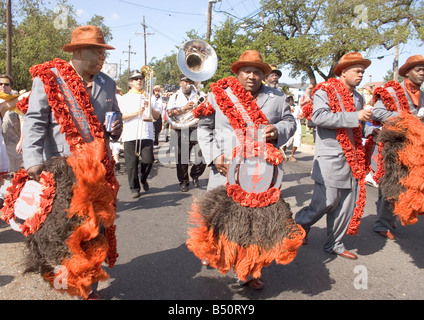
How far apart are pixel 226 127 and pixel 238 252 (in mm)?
1177

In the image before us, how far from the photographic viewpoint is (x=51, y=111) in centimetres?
294

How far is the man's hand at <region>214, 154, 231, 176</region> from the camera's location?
329cm

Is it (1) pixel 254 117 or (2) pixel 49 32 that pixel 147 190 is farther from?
(2) pixel 49 32

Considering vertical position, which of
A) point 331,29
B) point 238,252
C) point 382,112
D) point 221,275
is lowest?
point 221,275

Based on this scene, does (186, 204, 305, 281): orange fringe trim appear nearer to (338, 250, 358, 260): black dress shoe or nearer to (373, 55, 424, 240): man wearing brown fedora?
(338, 250, 358, 260): black dress shoe

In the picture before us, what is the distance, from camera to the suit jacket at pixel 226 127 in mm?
3443

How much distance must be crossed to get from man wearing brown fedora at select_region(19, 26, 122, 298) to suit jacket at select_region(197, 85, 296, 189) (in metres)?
0.95

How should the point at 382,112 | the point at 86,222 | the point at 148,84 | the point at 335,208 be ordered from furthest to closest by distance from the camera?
the point at 148,84
the point at 382,112
the point at 335,208
the point at 86,222

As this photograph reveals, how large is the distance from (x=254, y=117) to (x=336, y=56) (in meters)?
31.1

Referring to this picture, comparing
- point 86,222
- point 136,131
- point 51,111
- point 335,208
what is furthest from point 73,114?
point 136,131

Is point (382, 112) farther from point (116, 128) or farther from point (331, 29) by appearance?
point (331, 29)

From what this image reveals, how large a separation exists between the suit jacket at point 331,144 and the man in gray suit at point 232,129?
61 cm

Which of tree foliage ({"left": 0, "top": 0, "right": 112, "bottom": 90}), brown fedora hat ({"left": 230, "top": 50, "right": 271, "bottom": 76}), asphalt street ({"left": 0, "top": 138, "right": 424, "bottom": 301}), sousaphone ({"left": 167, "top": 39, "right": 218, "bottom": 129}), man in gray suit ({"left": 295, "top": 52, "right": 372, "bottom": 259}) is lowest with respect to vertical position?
asphalt street ({"left": 0, "top": 138, "right": 424, "bottom": 301})

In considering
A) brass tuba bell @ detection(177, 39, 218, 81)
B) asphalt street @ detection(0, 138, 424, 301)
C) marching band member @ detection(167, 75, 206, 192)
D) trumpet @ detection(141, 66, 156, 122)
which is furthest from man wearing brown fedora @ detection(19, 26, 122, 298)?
brass tuba bell @ detection(177, 39, 218, 81)
